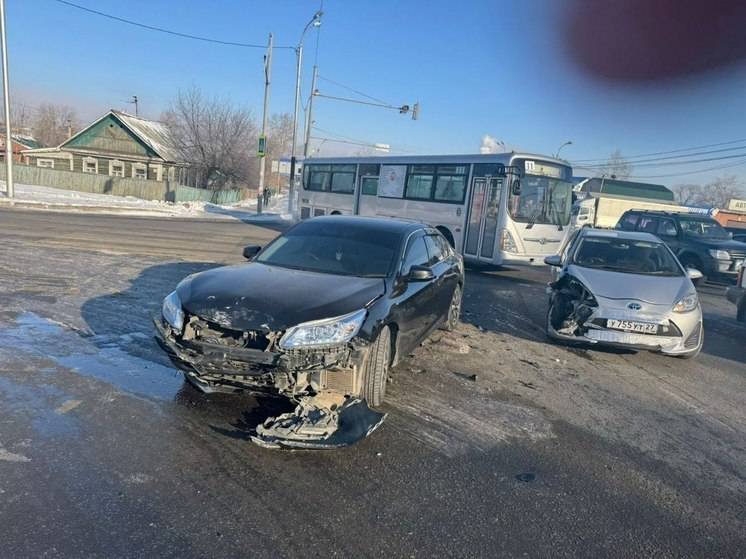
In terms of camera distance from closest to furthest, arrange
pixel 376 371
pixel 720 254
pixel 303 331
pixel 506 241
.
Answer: pixel 303 331
pixel 376 371
pixel 506 241
pixel 720 254

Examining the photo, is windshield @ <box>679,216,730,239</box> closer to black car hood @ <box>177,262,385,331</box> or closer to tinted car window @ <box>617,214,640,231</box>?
tinted car window @ <box>617,214,640,231</box>

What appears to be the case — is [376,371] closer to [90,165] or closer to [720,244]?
[720,244]

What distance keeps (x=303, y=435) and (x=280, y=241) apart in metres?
2.76

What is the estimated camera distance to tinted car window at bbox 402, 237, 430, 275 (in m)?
5.19

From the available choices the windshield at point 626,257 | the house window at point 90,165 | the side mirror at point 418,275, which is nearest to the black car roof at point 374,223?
the side mirror at point 418,275

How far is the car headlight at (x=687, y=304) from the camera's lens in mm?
6326

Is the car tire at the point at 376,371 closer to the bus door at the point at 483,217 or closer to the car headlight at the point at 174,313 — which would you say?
the car headlight at the point at 174,313

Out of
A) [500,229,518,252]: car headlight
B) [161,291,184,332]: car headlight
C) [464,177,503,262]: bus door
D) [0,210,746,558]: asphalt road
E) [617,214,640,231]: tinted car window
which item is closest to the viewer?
[0,210,746,558]: asphalt road

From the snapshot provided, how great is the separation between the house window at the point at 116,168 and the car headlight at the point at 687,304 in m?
48.1

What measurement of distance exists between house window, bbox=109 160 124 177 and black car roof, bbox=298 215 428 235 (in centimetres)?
4591

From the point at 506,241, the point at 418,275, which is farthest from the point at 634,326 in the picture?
the point at 506,241

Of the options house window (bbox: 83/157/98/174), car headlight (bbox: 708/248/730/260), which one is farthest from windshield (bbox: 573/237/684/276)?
house window (bbox: 83/157/98/174)

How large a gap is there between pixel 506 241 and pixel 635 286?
6307 millimetres

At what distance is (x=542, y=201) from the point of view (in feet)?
43.5
